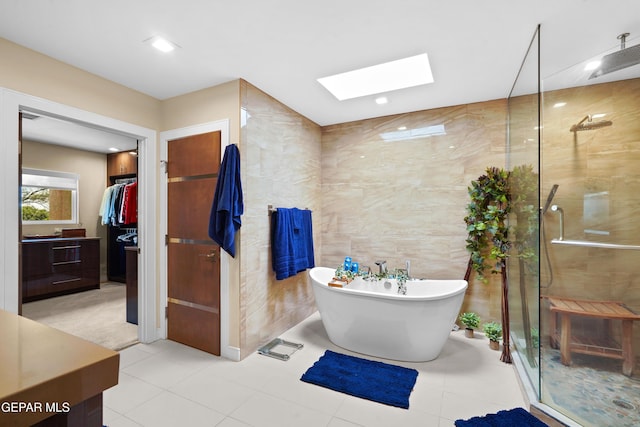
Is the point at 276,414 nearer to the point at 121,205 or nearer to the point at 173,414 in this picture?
the point at 173,414

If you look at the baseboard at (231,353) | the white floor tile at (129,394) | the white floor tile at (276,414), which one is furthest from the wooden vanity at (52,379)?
the baseboard at (231,353)

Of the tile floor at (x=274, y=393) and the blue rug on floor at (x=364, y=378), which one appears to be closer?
the tile floor at (x=274, y=393)

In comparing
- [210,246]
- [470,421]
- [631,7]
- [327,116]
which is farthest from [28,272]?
[631,7]

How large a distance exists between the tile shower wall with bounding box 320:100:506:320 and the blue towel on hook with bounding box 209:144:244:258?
5.40ft

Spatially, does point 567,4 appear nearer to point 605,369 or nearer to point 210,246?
point 605,369

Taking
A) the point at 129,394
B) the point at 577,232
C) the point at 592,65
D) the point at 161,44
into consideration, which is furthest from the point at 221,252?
the point at 592,65

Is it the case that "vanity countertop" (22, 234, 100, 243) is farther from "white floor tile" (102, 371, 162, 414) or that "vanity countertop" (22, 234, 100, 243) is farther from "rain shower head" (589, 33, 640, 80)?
"rain shower head" (589, 33, 640, 80)

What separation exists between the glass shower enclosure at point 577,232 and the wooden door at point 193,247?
2.50 m

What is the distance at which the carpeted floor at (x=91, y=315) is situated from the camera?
10.0 feet

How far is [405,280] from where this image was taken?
3.05m

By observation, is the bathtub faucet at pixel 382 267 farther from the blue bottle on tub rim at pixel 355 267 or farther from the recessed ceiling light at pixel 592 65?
the recessed ceiling light at pixel 592 65

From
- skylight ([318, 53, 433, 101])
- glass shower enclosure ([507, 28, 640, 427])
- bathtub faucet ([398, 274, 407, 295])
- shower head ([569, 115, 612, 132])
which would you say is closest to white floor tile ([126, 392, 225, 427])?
bathtub faucet ([398, 274, 407, 295])

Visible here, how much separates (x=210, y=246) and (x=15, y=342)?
2114mm

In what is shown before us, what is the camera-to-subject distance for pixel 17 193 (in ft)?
6.72
